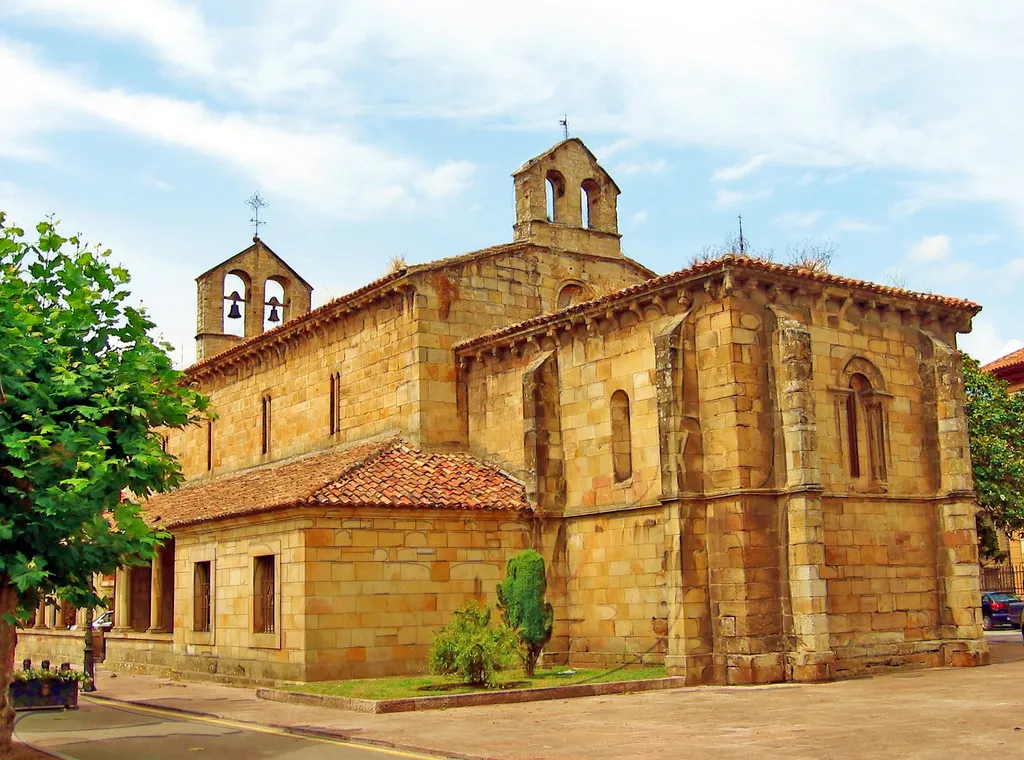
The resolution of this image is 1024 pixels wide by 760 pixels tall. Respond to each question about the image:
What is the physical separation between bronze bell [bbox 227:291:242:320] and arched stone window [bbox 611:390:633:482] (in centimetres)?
1631

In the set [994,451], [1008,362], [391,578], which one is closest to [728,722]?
[391,578]

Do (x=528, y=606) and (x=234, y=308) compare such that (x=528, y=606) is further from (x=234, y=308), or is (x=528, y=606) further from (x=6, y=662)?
(x=234, y=308)

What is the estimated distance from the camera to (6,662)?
12.3 metres

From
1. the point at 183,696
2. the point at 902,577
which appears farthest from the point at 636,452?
the point at 183,696

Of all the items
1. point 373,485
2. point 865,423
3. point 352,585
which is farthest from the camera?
point 373,485

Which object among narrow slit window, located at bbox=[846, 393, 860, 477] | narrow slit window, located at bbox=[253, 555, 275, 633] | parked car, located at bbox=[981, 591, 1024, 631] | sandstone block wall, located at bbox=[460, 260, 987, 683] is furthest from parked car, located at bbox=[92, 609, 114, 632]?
parked car, located at bbox=[981, 591, 1024, 631]

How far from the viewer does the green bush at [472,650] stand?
1764cm

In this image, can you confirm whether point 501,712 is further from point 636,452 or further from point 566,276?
point 566,276

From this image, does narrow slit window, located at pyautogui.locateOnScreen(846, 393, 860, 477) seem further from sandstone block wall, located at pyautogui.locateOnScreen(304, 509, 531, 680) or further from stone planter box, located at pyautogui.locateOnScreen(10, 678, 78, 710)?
stone planter box, located at pyautogui.locateOnScreen(10, 678, 78, 710)

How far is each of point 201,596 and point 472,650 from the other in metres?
9.60

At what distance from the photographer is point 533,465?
877 inches

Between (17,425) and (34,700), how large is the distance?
7702 mm

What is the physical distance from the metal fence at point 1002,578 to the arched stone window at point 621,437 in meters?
26.1

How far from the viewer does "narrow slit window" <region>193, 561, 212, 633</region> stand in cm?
2456
